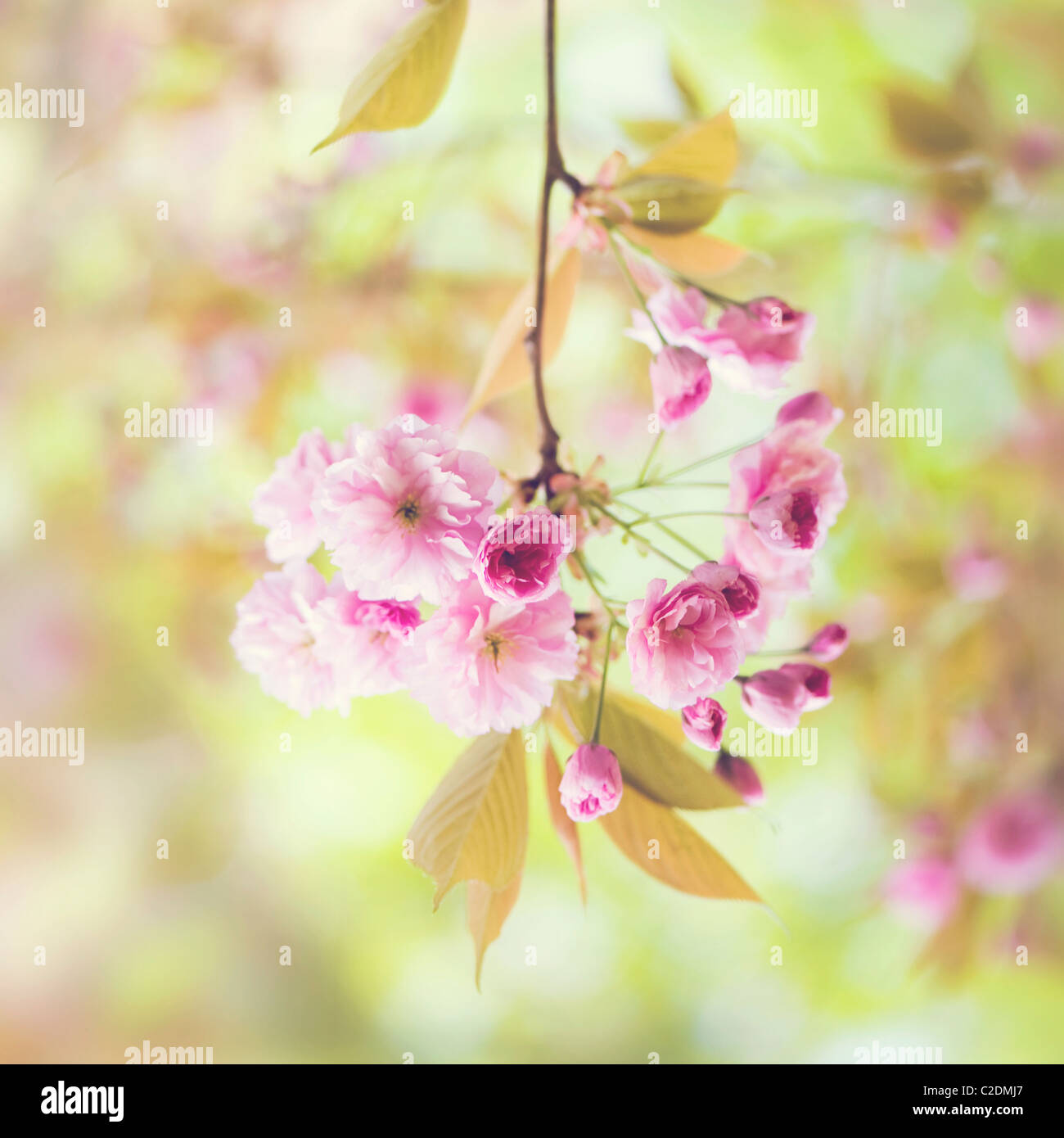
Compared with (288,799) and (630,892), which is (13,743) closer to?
(288,799)

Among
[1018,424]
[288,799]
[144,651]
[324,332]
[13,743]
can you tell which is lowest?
[288,799]

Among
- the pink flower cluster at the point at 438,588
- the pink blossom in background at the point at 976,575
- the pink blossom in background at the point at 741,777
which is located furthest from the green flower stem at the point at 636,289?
the pink blossom in background at the point at 976,575

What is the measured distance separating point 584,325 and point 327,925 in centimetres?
134

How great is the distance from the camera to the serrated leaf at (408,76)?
0.41 meters

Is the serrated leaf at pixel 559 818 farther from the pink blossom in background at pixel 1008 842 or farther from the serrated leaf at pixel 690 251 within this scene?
the pink blossom in background at pixel 1008 842

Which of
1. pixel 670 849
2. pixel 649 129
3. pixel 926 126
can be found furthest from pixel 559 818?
pixel 926 126

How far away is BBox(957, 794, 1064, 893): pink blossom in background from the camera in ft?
3.93

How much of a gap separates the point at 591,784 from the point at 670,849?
0.32ft

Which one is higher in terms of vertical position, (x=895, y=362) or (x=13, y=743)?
(x=895, y=362)

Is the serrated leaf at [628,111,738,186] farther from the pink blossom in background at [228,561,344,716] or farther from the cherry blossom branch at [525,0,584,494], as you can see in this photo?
the pink blossom in background at [228,561,344,716]

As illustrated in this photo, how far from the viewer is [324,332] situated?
1.17m

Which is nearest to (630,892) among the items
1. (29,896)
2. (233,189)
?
(29,896)

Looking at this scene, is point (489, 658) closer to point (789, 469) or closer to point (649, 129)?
point (789, 469)

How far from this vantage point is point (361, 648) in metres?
0.43
